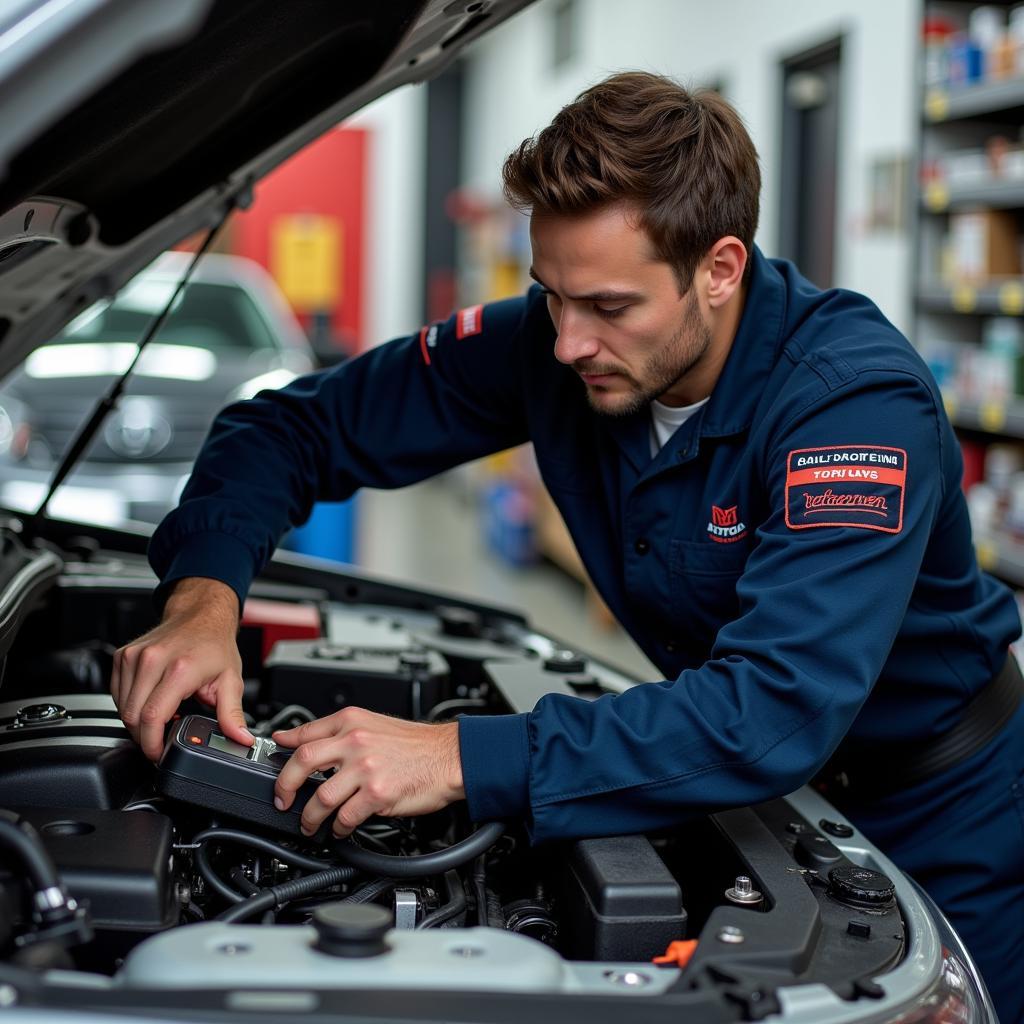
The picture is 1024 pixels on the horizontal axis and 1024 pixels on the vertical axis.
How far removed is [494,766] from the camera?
107 centimetres

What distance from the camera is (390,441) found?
1721 mm

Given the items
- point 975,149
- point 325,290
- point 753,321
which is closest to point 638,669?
point 975,149

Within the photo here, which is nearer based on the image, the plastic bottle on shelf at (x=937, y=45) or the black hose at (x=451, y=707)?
the black hose at (x=451, y=707)

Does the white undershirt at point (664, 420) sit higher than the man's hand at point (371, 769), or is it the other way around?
the white undershirt at point (664, 420)

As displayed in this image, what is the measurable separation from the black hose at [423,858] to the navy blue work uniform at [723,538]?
27 millimetres

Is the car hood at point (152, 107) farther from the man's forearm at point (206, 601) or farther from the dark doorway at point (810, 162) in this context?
the dark doorway at point (810, 162)

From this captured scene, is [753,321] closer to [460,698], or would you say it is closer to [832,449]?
[832,449]

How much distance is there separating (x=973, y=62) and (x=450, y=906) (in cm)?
303

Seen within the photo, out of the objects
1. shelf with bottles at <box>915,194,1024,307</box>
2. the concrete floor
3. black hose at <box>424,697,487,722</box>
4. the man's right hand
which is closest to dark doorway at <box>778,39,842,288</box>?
shelf with bottles at <box>915,194,1024,307</box>

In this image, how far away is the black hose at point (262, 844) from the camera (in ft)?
3.64

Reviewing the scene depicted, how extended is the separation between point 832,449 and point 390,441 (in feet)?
2.30

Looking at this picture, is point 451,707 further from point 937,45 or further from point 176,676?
point 937,45

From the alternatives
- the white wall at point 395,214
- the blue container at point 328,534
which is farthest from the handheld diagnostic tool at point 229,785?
the white wall at point 395,214

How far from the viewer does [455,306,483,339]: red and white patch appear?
1708 millimetres
